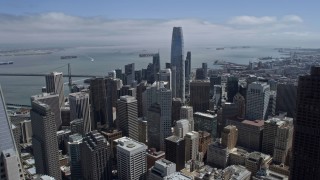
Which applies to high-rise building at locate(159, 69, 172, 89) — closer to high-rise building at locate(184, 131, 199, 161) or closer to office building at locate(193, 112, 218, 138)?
office building at locate(193, 112, 218, 138)

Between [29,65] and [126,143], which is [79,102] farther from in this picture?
[29,65]

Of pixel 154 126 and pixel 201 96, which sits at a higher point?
pixel 201 96

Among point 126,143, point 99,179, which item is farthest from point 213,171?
point 99,179

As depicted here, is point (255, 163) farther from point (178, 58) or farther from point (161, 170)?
point (178, 58)

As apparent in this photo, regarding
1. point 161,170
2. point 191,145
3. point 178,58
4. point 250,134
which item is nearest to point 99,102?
point 191,145

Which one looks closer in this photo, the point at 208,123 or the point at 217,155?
the point at 217,155

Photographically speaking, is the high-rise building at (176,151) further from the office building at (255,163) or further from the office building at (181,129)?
the office building at (255,163)
